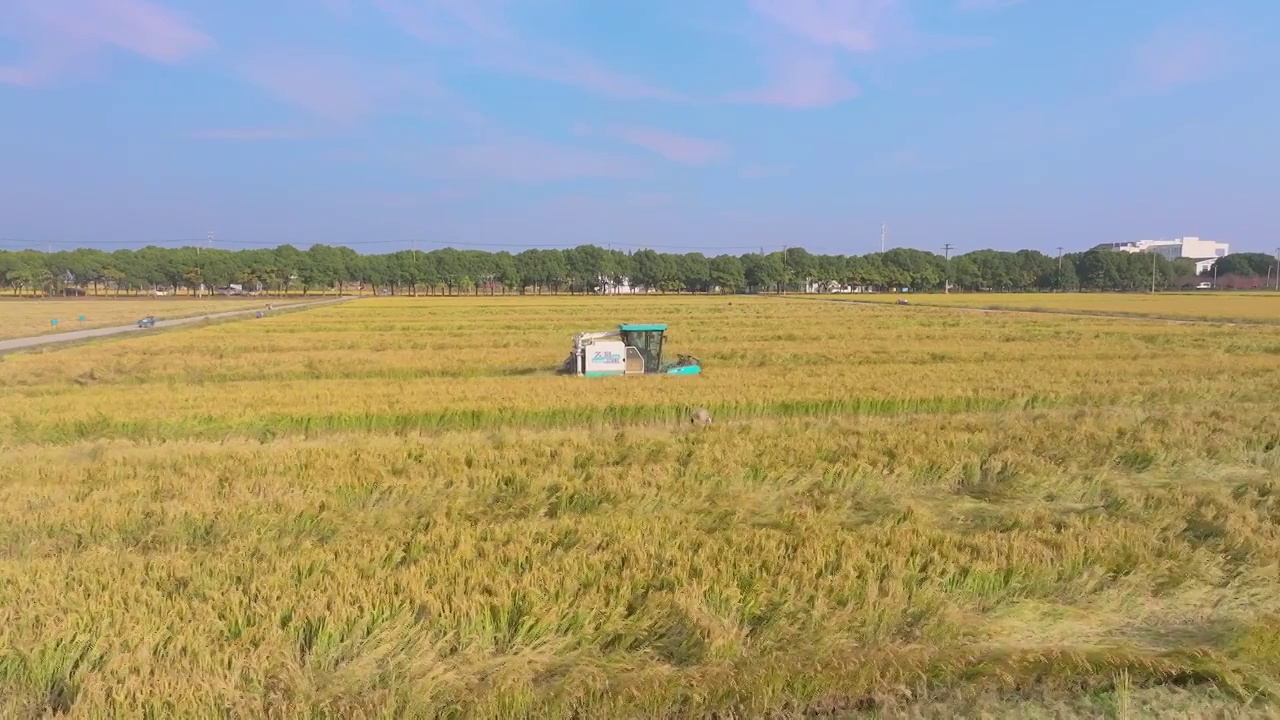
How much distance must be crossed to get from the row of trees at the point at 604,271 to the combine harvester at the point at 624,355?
13780 cm

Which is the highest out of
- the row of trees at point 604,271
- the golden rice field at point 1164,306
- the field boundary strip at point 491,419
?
the row of trees at point 604,271

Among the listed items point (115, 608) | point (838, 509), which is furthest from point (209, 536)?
point (838, 509)

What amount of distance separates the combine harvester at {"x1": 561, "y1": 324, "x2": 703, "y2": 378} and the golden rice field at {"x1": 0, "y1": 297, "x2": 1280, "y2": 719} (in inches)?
241

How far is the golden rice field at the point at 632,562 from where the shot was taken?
14.1 ft

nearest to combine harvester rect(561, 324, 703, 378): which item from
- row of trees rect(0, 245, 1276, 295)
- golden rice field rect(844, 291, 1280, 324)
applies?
golden rice field rect(844, 291, 1280, 324)

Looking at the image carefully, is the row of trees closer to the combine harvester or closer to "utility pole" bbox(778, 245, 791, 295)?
"utility pole" bbox(778, 245, 791, 295)

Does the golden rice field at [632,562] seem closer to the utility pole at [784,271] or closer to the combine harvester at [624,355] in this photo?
the combine harvester at [624,355]

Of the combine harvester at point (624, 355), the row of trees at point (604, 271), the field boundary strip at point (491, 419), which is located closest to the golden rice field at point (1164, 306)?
the field boundary strip at point (491, 419)

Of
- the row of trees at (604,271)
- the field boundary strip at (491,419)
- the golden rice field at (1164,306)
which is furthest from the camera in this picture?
the row of trees at (604,271)

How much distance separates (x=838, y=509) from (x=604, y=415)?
7247 millimetres

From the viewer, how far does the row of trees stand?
5743 inches

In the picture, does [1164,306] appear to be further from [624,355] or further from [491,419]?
[491,419]

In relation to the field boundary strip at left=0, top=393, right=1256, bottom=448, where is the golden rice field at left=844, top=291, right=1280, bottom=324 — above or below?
above

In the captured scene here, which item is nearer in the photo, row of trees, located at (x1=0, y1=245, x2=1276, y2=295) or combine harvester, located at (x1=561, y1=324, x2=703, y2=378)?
combine harvester, located at (x1=561, y1=324, x2=703, y2=378)
